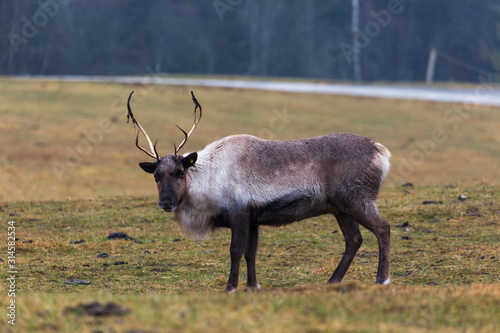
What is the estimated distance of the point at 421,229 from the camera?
1252cm

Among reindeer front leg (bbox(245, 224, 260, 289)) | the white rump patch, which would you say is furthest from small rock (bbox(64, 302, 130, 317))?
the white rump patch

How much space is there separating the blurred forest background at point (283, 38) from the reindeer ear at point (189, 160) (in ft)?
119

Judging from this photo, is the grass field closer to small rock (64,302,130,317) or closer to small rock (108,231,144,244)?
small rock (64,302,130,317)

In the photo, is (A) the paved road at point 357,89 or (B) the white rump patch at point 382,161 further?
(A) the paved road at point 357,89

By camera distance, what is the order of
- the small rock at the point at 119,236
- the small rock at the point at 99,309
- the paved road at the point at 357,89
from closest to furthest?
1. the small rock at the point at 99,309
2. the small rock at the point at 119,236
3. the paved road at the point at 357,89

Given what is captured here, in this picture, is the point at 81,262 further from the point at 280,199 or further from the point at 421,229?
the point at 421,229

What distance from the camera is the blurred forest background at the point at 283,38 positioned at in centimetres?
4566

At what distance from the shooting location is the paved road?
34375 mm

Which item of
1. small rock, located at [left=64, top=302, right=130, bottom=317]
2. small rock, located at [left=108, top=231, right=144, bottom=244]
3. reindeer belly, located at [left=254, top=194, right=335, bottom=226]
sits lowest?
small rock, located at [left=108, top=231, right=144, bottom=244]

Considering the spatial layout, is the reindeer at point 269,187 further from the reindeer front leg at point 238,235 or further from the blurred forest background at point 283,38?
the blurred forest background at point 283,38

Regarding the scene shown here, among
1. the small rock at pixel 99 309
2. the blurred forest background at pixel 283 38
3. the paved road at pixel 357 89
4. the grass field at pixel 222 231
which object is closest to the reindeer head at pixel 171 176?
the grass field at pixel 222 231

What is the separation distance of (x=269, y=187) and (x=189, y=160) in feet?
3.55

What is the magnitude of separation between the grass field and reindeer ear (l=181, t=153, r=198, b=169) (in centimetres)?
160

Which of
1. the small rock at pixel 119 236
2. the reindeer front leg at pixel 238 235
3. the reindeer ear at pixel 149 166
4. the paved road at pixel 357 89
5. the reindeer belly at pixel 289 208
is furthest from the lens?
the paved road at pixel 357 89
